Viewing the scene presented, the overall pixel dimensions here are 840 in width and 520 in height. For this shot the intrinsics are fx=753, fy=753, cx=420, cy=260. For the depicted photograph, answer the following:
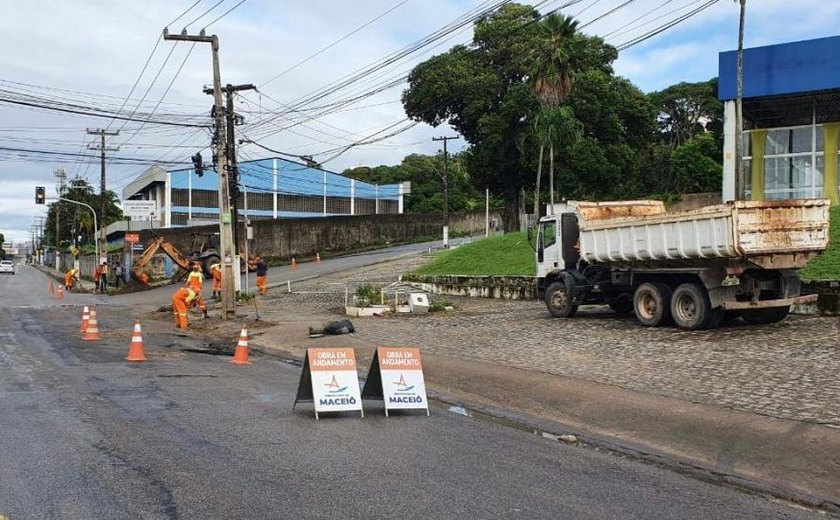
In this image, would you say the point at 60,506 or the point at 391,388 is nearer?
the point at 60,506

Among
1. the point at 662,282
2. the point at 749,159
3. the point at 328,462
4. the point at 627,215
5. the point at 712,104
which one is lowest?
the point at 328,462

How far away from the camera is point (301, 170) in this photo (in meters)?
73.7

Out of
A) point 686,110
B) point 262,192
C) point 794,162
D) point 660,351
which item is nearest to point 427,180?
point 262,192

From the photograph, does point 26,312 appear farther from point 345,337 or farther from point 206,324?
point 345,337

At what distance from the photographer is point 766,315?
15156 millimetres

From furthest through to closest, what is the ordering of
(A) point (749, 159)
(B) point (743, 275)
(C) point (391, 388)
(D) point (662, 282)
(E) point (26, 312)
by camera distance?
(A) point (749, 159), (E) point (26, 312), (D) point (662, 282), (B) point (743, 275), (C) point (391, 388)

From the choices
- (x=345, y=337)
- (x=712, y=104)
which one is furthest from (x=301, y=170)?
(x=345, y=337)

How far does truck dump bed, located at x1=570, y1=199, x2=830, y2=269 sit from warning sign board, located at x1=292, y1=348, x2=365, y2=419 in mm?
7982

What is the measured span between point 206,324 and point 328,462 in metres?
16.9

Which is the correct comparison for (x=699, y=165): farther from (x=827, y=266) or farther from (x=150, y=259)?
(x=827, y=266)

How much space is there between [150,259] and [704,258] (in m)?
35.1

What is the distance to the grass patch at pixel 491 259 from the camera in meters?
26.8

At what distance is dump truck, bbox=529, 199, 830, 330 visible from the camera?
13719 millimetres

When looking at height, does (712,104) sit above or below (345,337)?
above
